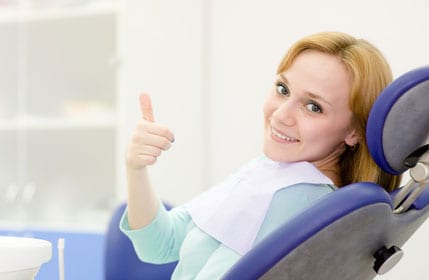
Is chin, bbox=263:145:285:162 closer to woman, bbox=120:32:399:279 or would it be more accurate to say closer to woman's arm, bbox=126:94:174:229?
woman, bbox=120:32:399:279

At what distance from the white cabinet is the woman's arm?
1.37 meters

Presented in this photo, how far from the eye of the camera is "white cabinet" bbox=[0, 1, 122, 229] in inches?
102

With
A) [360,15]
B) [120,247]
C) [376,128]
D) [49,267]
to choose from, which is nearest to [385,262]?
[376,128]

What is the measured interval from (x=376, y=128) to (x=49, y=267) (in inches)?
34.0

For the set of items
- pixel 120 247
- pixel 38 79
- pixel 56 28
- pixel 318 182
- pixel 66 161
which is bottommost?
pixel 66 161

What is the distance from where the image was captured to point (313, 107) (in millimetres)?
1114

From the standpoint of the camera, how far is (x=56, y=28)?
272 centimetres

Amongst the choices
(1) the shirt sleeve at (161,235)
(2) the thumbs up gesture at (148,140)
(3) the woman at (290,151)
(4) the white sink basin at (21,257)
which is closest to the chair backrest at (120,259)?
(1) the shirt sleeve at (161,235)

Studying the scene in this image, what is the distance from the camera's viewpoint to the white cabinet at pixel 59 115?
259 cm

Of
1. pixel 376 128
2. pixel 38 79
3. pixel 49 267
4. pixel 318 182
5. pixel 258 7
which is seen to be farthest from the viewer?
pixel 38 79

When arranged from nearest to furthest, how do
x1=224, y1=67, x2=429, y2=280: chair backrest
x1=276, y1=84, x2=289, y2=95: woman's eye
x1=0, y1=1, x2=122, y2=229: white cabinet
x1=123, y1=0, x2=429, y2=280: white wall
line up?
x1=224, y1=67, x2=429, y2=280: chair backrest → x1=276, y1=84, x2=289, y2=95: woman's eye → x1=123, y1=0, x2=429, y2=280: white wall → x1=0, y1=1, x2=122, y2=229: white cabinet

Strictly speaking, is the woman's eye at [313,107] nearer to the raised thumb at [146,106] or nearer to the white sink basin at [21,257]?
the raised thumb at [146,106]

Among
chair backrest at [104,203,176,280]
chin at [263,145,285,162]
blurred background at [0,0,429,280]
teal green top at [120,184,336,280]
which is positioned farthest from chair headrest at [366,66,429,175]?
blurred background at [0,0,429,280]

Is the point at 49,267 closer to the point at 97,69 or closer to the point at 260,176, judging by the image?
the point at 260,176
